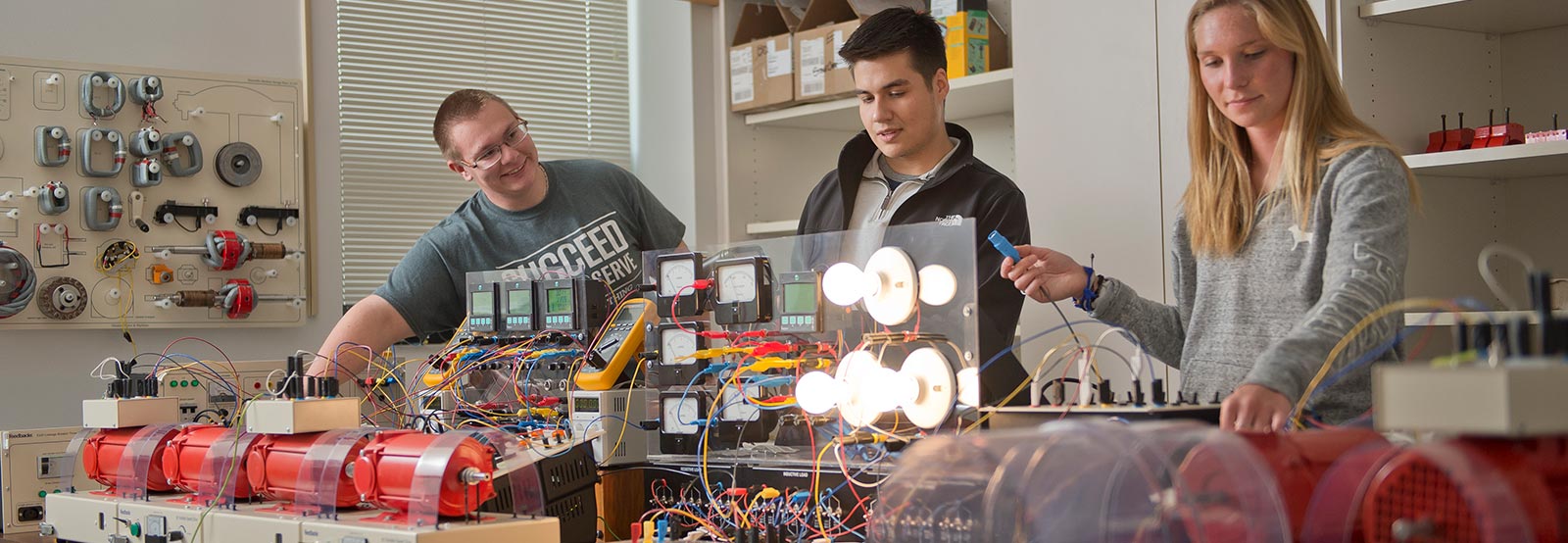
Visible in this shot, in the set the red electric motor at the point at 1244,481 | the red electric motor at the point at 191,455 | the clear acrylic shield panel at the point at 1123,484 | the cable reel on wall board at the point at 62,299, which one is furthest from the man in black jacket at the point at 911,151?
the cable reel on wall board at the point at 62,299

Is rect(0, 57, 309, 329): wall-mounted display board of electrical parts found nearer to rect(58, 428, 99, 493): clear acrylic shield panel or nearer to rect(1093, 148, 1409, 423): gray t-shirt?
rect(58, 428, 99, 493): clear acrylic shield panel

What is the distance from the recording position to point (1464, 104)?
9.64 feet

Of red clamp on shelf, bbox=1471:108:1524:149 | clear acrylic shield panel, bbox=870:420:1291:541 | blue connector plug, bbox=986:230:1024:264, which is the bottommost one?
clear acrylic shield panel, bbox=870:420:1291:541

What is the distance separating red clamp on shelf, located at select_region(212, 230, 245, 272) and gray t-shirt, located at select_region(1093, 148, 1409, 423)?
2796 mm

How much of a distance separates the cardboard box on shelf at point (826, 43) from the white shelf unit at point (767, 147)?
0.22ft

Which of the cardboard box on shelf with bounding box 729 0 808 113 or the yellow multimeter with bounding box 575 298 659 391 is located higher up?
A: the cardboard box on shelf with bounding box 729 0 808 113

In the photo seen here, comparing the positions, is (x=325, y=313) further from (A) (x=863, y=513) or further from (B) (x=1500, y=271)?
(B) (x=1500, y=271)

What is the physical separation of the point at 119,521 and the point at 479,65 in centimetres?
269

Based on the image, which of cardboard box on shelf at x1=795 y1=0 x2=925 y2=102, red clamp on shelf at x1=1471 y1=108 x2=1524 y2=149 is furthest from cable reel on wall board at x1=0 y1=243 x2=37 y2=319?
red clamp on shelf at x1=1471 y1=108 x2=1524 y2=149

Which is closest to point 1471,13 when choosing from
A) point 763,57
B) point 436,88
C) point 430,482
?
point 763,57

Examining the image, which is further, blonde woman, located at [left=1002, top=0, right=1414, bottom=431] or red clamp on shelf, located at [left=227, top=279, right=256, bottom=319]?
red clamp on shelf, located at [left=227, top=279, right=256, bottom=319]

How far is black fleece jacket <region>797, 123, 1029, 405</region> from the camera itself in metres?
2.55

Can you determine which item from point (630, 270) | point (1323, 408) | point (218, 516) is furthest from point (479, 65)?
point (1323, 408)

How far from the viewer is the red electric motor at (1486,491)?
936 millimetres
